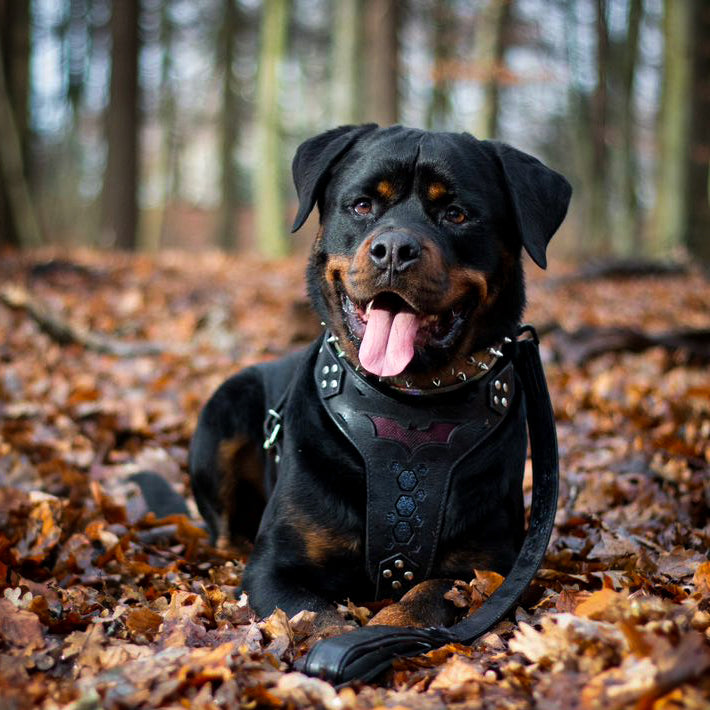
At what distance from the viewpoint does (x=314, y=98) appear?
123ft

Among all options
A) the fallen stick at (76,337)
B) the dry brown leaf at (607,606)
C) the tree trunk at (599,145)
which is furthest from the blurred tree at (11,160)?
the tree trunk at (599,145)

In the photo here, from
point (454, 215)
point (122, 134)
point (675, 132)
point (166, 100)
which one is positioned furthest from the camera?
point (166, 100)

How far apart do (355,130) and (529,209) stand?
31.9 inches

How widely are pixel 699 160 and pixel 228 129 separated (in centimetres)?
1522

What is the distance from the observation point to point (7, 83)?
459 inches

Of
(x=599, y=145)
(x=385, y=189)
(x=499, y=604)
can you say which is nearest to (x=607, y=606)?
(x=499, y=604)

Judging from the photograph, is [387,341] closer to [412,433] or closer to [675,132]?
[412,433]

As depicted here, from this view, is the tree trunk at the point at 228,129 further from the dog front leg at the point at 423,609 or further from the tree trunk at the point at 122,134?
the dog front leg at the point at 423,609

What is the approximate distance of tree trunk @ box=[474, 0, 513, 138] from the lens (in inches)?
635

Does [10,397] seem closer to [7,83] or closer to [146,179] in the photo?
[7,83]

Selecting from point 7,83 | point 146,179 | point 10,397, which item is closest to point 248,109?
point 146,179

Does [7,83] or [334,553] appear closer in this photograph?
[334,553]

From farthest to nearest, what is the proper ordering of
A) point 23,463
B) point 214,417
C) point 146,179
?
1. point 146,179
2. point 23,463
3. point 214,417

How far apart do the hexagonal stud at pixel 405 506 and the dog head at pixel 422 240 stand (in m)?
0.43
